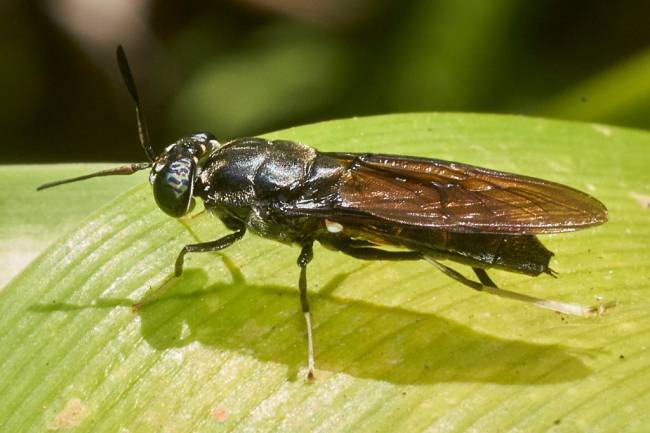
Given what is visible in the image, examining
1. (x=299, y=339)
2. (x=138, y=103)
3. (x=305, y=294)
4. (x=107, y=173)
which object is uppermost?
(x=138, y=103)

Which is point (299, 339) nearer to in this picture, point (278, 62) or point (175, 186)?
point (175, 186)

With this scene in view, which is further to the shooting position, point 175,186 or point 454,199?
point 175,186

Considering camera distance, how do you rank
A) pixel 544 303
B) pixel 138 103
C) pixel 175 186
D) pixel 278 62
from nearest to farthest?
pixel 544 303 → pixel 175 186 → pixel 138 103 → pixel 278 62

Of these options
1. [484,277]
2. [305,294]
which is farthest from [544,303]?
[305,294]

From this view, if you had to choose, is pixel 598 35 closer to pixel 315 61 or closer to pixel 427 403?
pixel 315 61

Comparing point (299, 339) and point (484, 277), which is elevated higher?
point (484, 277)

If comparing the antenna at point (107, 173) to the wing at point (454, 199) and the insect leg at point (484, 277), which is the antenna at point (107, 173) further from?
the insect leg at point (484, 277)

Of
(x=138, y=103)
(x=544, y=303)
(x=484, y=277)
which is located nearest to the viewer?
(x=544, y=303)
